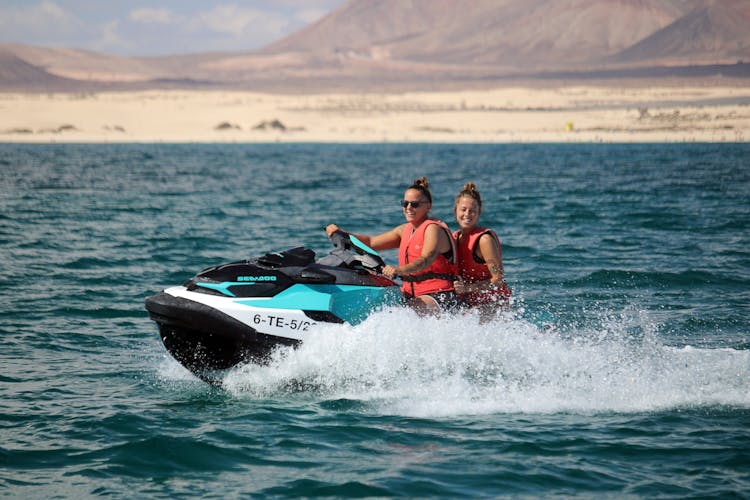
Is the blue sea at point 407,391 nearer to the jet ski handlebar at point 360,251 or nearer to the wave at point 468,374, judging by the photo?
the wave at point 468,374

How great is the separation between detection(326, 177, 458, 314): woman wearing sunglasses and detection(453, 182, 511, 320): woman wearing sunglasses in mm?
181

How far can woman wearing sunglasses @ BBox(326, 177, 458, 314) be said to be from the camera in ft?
24.9

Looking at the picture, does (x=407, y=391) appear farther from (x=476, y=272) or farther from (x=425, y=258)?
(x=476, y=272)

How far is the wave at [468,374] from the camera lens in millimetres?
7238

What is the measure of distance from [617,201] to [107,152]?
25974 mm

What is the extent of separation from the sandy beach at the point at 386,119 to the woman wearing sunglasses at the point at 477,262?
44659mm

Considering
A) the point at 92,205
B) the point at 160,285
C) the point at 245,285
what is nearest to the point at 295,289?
the point at 245,285

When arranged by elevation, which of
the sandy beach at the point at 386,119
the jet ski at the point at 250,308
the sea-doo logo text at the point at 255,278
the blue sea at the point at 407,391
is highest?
the sandy beach at the point at 386,119

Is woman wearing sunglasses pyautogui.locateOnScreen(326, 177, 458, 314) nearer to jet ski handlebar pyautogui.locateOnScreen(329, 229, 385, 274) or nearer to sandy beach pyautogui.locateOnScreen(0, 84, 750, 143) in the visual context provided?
jet ski handlebar pyautogui.locateOnScreen(329, 229, 385, 274)

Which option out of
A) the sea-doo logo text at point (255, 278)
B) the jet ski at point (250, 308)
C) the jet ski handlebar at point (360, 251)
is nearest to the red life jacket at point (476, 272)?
the jet ski handlebar at point (360, 251)

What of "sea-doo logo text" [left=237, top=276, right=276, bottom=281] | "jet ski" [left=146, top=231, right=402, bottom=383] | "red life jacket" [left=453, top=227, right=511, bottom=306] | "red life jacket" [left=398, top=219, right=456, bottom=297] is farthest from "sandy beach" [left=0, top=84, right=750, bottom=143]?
"sea-doo logo text" [left=237, top=276, right=276, bottom=281]

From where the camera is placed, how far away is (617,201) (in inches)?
863

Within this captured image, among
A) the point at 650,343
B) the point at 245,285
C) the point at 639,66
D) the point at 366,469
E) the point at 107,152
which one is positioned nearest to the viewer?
the point at 366,469

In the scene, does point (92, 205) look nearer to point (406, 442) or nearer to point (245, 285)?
point (245, 285)
